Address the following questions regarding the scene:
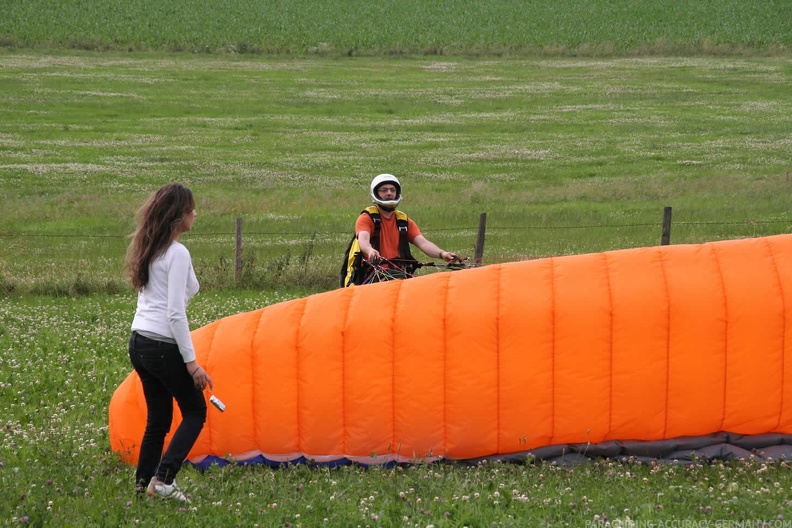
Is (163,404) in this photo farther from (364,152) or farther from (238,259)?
(364,152)

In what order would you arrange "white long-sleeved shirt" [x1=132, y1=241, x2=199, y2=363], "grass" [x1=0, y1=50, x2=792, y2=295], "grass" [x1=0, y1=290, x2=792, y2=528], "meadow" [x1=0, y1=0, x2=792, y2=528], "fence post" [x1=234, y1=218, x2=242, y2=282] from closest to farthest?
"grass" [x1=0, y1=290, x2=792, y2=528], "white long-sleeved shirt" [x1=132, y1=241, x2=199, y2=363], "meadow" [x1=0, y1=0, x2=792, y2=528], "fence post" [x1=234, y1=218, x2=242, y2=282], "grass" [x1=0, y1=50, x2=792, y2=295]

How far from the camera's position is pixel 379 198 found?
9891 mm

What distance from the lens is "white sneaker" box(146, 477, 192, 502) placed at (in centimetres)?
668

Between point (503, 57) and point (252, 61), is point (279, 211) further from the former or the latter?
point (503, 57)

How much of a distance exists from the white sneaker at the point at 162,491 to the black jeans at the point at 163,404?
3 cm

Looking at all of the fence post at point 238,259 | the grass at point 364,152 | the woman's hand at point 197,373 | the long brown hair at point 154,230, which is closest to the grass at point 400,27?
the grass at point 364,152

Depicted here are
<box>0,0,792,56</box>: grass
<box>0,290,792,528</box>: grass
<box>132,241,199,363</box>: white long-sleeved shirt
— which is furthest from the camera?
<box>0,0,792,56</box>: grass

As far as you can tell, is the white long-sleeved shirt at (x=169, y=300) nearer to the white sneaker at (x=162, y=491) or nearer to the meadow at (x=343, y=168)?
the white sneaker at (x=162, y=491)

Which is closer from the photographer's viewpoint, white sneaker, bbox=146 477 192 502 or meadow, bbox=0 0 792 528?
white sneaker, bbox=146 477 192 502

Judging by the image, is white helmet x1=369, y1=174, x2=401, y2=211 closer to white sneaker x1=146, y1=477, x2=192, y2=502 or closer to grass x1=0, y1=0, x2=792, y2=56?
white sneaker x1=146, y1=477, x2=192, y2=502

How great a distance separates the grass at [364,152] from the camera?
20906mm

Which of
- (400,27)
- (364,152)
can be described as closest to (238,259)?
(364,152)

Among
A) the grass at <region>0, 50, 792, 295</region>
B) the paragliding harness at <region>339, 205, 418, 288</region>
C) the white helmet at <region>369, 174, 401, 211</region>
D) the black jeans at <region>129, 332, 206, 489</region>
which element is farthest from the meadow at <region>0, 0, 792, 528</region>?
the white helmet at <region>369, 174, 401, 211</region>

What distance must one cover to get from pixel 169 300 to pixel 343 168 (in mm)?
25860
